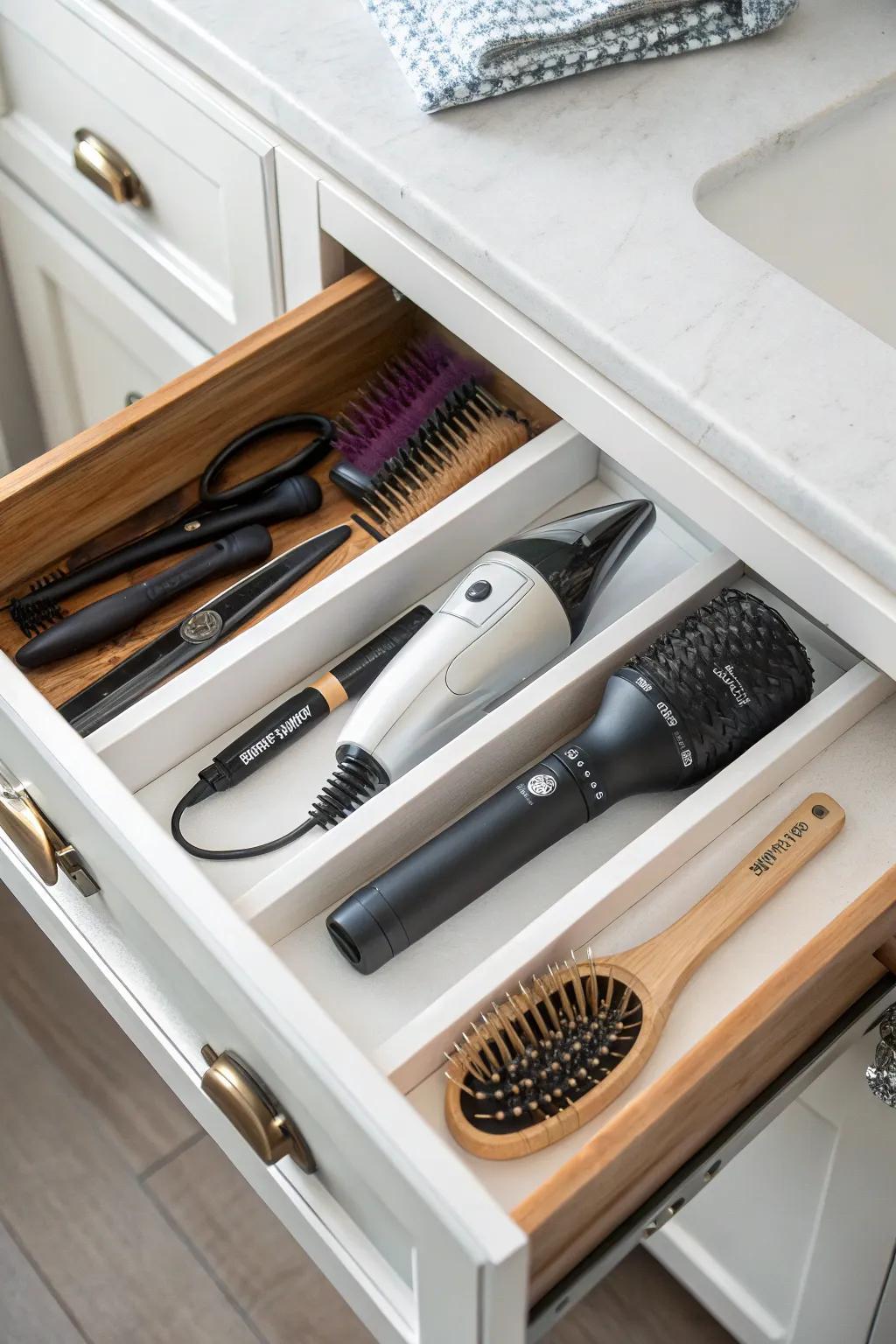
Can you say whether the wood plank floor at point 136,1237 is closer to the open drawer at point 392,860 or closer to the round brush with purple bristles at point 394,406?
the open drawer at point 392,860

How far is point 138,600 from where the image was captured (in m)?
0.73

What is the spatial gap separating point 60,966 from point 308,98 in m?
0.91

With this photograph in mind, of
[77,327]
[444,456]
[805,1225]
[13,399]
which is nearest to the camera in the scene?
[444,456]

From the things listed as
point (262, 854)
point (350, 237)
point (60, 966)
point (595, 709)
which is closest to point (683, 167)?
point (350, 237)

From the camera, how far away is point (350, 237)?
2.52 feet

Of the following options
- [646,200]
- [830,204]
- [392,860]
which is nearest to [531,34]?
[646,200]

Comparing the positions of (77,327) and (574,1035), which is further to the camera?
(77,327)

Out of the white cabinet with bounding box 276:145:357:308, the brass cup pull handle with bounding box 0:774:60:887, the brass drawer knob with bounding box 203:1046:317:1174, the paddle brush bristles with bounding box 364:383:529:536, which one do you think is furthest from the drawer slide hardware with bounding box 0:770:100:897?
the white cabinet with bounding box 276:145:357:308

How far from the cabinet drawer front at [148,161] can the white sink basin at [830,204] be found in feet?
0.94

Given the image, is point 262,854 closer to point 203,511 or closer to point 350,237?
point 203,511

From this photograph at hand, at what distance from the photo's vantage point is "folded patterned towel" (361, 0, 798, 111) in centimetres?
72

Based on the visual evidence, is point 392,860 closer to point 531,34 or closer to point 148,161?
point 531,34

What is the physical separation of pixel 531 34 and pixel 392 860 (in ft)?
1.51

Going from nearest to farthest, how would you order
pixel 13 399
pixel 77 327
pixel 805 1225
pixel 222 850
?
pixel 222 850 < pixel 805 1225 < pixel 77 327 < pixel 13 399
